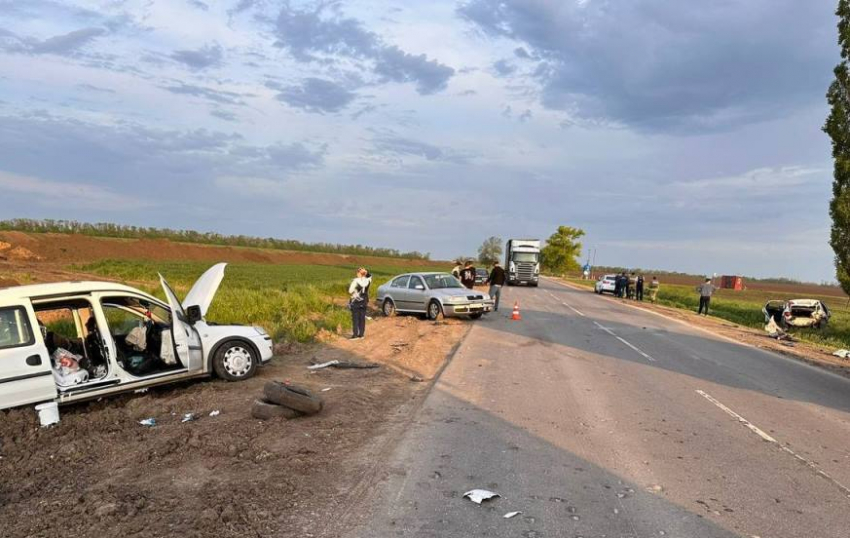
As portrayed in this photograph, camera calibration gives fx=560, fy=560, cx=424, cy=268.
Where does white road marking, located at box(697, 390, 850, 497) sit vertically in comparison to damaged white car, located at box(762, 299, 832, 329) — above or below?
below

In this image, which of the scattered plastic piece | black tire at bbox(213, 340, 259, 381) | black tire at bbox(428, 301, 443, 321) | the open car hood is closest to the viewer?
the scattered plastic piece

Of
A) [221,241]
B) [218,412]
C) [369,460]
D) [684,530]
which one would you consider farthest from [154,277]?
[221,241]

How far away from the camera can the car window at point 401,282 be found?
18.6 meters

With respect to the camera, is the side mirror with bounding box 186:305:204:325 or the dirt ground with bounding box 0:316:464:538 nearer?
the dirt ground with bounding box 0:316:464:538

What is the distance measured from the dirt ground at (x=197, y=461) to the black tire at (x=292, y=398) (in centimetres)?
16

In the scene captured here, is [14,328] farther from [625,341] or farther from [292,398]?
[625,341]

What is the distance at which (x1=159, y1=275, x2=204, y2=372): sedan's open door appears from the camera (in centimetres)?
771

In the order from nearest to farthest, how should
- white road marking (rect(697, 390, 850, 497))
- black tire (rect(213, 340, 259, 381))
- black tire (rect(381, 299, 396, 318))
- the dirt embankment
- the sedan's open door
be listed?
white road marking (rect(697, 390, 850, 497)) → the sedan's open door → black tire (rect(213, 340, 259, 381)) → black tire (rect(381, 299, 396, 318)) → the dirt embankment

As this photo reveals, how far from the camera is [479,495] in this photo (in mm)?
4371

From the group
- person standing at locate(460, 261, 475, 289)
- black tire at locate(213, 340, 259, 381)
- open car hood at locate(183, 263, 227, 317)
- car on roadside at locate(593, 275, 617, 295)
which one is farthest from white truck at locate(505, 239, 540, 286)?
open car hood at locate(183, 263, 227, 317)

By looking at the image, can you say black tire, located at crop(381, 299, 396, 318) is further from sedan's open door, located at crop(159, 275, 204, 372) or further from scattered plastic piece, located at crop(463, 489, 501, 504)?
scattered plastic piece, located at crop(463, 489, 501, 504)

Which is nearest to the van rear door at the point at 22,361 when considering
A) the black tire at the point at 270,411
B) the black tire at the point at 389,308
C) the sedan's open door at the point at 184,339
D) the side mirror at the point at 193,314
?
the sedan's open door at the point at 184,339

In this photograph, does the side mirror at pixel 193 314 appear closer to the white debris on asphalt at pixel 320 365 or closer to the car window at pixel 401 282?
the white debris on asphalt at pixel 320 365

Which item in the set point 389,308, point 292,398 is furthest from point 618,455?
point 389,308
